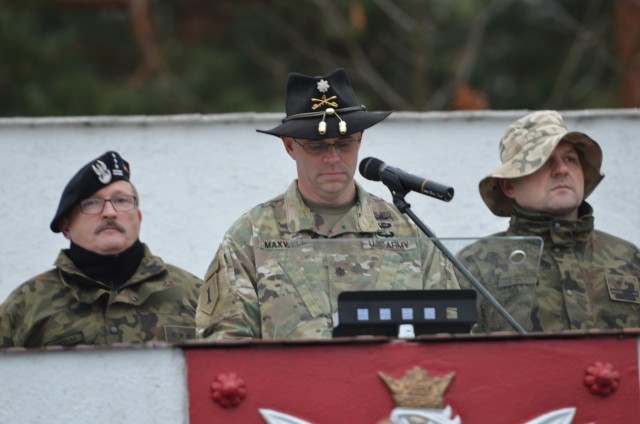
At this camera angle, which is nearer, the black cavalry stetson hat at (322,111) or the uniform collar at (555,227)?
the black cavalry stetson hat at (322,111)

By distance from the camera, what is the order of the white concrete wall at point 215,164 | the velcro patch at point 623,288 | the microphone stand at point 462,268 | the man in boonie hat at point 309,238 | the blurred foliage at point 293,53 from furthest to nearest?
the blurred foliage at point 293,53 < the white concrete wall at point 215,164 < the velcro patch at point 623,288 < the man in boonie hat at point 309,238 < the microphone stand at point 462,268

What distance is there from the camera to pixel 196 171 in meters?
10.2

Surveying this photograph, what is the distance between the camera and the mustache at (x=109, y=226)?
8.00 m

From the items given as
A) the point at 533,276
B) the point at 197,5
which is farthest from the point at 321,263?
the point at 197,5

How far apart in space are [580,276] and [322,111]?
1269 millimetres

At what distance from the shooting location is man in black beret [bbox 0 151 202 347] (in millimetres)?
7883

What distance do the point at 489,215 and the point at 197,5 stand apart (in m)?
10.5

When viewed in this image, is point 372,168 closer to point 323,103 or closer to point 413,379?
point 323,103

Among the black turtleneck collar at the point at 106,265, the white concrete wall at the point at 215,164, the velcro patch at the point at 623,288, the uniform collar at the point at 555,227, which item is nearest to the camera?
the velcro patch at the point at 623,288

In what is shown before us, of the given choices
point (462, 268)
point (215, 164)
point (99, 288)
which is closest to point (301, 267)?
point (462, 268)

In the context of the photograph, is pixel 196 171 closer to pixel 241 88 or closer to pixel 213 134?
pixel 213 134

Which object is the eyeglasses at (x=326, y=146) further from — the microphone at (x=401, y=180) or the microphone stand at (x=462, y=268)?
the microphone stand at (x=462, y=268)

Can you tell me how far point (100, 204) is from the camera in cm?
803

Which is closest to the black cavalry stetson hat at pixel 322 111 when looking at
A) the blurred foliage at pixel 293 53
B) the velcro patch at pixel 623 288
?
A: the velcro patch at pixel 623 288
